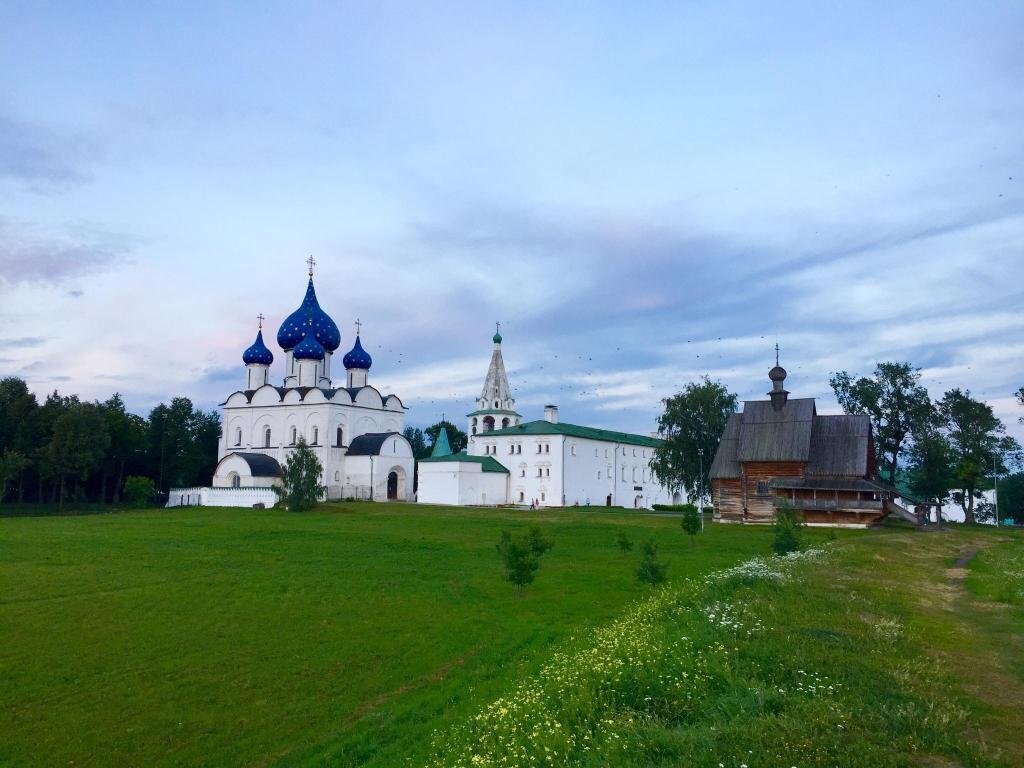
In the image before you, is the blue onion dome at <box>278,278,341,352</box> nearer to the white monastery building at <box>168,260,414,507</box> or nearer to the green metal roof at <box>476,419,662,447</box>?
the white monastery building at <box>168,260,414,507</box>

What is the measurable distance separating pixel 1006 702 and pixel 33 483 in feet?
209

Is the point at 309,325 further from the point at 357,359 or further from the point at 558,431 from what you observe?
the point at 558,431

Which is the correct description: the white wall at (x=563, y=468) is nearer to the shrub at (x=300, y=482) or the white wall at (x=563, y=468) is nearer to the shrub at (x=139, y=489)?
the shrub at (x=300, y=482)

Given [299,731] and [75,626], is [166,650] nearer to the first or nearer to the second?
[75,626]

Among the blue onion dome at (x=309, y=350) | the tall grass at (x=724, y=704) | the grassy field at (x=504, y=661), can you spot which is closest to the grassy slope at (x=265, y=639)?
the grassy field at (x=504, y=661)

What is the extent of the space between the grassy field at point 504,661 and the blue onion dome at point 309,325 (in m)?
38.0

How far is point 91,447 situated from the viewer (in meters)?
50.6

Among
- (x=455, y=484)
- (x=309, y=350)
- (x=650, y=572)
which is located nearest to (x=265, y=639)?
(x=650, y=572)

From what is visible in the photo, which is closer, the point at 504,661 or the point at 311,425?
the point at 504,661

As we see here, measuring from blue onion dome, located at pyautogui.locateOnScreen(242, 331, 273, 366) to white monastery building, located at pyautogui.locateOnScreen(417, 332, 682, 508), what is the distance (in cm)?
1505

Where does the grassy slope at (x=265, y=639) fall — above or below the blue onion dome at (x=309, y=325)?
below

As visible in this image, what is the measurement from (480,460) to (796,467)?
23.5 metres

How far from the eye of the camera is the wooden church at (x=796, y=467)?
119ft

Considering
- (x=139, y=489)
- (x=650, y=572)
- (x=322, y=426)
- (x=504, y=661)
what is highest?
(x=322, y=426)
